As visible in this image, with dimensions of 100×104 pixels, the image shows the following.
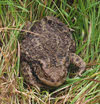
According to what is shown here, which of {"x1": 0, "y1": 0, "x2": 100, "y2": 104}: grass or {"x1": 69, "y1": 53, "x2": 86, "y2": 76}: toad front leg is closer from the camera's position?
{"x1": 0, "y1": 0, "x2": 100, "y2": 104}: grass

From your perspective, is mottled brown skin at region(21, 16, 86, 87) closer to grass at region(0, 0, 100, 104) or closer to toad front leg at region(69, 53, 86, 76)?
toad front leg at region(69, 53, 86, 76)

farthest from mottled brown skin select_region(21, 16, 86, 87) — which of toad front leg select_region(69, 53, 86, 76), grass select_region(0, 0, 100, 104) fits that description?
grass select_region(0, 0, 100, 104)

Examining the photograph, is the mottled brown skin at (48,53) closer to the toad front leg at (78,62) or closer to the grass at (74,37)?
the toad front leg at (78,62)

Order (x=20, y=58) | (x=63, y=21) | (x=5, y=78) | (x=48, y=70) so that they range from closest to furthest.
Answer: (x=48, y=70) < (x=5, y=78) < (x=20, y=58) < (x=63, y=21)

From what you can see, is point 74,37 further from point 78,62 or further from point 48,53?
point 48,53

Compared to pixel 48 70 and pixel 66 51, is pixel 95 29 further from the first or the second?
pixel 48 70

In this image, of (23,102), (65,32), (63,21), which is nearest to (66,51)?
(65,32)
